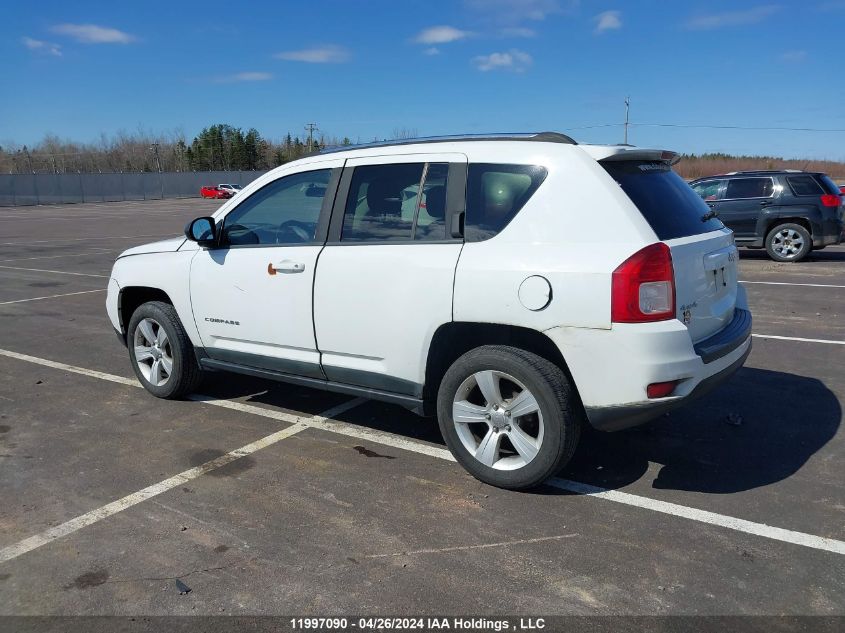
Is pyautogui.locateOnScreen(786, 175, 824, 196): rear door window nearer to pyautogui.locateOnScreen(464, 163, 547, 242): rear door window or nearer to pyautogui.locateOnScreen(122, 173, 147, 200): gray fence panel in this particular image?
pyautogui.locateOnScreen(464, 163, 547, 242): rear door window

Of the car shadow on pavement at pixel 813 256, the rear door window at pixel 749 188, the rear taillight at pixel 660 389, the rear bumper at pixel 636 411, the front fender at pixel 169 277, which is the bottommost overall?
the car shadow on pavement at pixel 813 256

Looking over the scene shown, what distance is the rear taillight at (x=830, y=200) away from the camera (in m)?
13.1

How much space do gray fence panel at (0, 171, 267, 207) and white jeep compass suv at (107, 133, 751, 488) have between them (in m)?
59.7

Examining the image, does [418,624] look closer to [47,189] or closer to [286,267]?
[286,267]

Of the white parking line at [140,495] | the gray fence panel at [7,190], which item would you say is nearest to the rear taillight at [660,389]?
the white parking line at [140,495]

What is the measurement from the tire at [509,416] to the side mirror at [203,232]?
2124mm

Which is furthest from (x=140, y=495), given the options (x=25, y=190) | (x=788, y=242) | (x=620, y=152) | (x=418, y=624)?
(x=25, y=190)

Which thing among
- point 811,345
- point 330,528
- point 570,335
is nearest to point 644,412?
point 570,335

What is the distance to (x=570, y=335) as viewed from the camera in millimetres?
3494

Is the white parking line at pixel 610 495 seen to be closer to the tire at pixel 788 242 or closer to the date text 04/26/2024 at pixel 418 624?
the date text 04/26/2024 at pixel 418 624

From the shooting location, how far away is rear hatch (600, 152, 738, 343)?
11.7 feet

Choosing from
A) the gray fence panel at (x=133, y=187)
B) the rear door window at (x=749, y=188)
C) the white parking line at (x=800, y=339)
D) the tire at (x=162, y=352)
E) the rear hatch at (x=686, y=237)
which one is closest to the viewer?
the rear hatch at (x=686, y=237)

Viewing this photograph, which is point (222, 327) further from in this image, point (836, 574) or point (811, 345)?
point (811, 345)

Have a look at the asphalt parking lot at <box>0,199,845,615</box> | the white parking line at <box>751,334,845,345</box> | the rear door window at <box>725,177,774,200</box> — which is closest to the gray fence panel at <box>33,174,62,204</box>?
the rear door window at <box>725,177,774,200</box>
